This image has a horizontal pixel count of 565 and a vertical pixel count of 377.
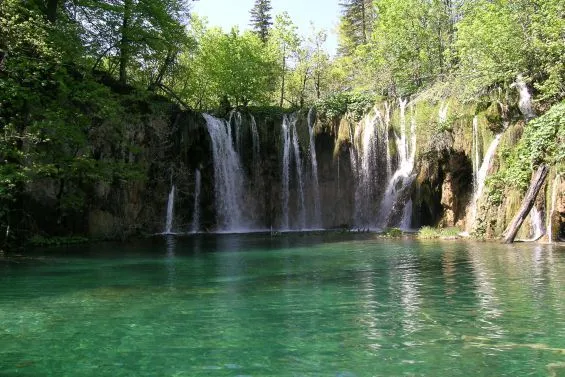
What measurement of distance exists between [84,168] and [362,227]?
15.1m

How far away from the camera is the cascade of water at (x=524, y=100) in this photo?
22.5 meters

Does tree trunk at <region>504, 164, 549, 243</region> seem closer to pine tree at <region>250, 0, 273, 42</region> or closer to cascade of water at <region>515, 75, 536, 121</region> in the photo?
cascade of water at <region>515, 75, 536, 121</region>

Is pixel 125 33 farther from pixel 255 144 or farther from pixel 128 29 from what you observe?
pixel 255 144

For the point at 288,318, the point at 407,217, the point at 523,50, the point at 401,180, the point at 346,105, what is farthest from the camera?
the point at 346,105

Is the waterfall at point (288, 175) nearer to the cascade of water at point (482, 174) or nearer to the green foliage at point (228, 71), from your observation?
the green foliage at point (228, 71)

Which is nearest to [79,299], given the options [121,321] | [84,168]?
[121,321]

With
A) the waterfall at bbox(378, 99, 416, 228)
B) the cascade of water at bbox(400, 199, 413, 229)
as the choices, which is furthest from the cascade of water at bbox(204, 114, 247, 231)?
the cascade of water at bbox(400, 199, 413, 229)

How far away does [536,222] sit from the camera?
1900 centimetres

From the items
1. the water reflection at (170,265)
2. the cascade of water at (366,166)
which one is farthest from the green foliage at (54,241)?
the cascade of water at (366,166)

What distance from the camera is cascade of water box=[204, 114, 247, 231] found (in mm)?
30719

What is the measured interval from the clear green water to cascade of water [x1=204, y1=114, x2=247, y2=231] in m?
16.4

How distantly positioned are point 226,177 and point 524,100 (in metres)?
16.1

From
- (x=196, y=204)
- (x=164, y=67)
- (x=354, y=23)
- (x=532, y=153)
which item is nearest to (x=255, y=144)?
(x=196, y=204)

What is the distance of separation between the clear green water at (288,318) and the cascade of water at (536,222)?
470 centimetres
